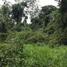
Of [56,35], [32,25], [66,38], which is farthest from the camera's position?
[32,25]

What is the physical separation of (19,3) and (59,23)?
19.0 meters

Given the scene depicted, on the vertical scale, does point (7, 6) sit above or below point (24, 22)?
above

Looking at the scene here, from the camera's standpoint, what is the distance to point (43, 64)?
6699 millimetres

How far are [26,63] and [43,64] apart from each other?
0.63 meters

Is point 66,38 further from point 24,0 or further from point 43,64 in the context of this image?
point 24,0

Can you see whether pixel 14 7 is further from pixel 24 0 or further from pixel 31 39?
pixel 31 39

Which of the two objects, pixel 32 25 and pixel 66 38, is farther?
pixel 32 25

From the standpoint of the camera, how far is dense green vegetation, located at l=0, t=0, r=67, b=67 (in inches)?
260

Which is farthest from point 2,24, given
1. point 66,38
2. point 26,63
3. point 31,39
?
→ point 26,63

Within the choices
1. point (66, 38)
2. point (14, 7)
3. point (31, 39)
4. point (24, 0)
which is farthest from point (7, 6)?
point (66, 38)

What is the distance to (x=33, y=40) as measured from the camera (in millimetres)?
16594

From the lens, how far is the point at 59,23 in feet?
53.1

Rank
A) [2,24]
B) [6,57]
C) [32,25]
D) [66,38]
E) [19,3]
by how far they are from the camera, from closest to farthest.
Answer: [6,57] < [66,38] < [2,24] < [32,25] < [19,3]

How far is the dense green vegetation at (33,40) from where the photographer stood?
6597 mm
